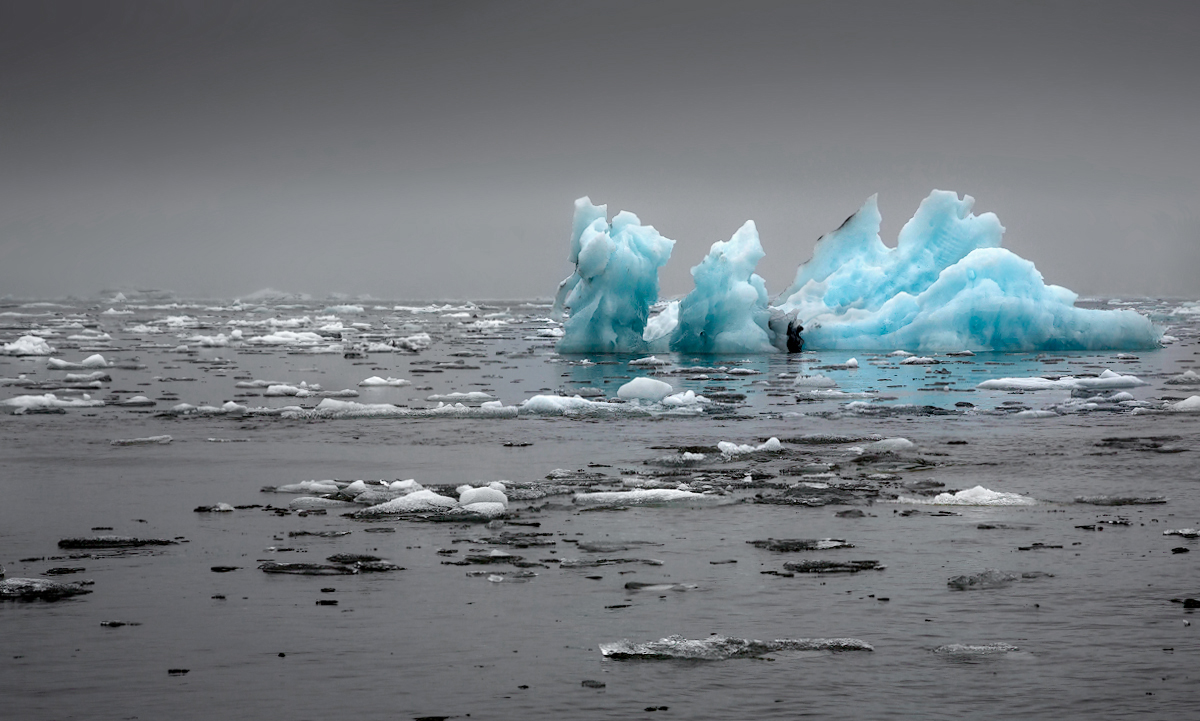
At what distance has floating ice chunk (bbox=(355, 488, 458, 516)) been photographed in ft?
29.0

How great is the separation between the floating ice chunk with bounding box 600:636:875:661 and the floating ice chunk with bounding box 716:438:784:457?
6134mm

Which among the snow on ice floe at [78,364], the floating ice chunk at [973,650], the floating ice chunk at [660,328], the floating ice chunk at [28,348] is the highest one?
the floating ice chunk at [660,328]

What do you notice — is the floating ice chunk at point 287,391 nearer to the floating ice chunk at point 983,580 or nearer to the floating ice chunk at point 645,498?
the floating ice chunk at point 645,498

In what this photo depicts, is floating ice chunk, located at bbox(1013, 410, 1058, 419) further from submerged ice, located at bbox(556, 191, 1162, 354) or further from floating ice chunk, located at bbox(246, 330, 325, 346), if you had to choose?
floating ice chunk, located at bbox(246, 330, 325, 346)

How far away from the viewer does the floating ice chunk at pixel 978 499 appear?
913 cm

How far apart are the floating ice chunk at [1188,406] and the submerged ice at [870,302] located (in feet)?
33.7

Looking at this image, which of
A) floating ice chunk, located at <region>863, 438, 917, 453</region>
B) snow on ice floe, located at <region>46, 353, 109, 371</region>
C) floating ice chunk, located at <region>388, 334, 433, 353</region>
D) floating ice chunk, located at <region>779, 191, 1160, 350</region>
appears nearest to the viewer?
floating ice chunk, located at <region>863, 438, 917, 453</region>

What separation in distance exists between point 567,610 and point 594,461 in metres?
5.24

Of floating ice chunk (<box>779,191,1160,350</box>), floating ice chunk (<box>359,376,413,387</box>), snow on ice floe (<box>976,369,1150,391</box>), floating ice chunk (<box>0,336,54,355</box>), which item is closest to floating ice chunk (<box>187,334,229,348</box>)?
floating ice chunk (<box>0,336,54,355</box>)

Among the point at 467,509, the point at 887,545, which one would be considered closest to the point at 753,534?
the point at 887,545

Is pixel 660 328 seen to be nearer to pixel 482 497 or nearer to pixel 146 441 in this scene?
pixel 146 441

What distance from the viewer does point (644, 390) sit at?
55.9 ft

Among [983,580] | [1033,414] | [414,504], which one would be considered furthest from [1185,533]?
[1033,414]

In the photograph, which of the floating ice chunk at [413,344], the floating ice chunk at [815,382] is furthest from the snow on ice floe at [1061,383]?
the floating ice chunk at [413,344]
